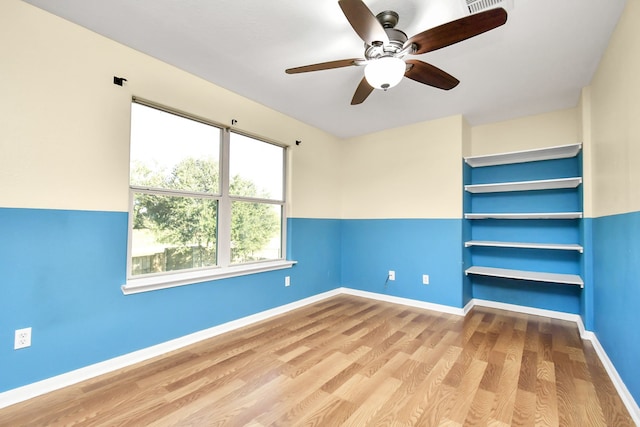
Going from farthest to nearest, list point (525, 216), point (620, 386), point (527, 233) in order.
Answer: point (527, 233), point (525, 216), point (620, 386)

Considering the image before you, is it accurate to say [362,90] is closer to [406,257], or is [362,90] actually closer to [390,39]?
[390,39]

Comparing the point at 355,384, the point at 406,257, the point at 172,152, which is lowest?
the point at 355,384

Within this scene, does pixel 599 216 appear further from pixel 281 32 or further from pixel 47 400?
pixel 47 400

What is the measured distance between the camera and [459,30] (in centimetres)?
157

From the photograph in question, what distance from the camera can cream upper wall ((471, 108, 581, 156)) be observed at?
341cm

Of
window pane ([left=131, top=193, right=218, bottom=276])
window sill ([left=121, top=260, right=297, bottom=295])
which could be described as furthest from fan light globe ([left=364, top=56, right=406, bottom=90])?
window sill ([left=121, top=260, right=297, bottom=295])

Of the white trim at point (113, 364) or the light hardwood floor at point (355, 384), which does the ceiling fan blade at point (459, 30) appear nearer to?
the light hardwood floor at point (355, 384)

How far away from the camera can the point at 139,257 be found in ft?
8.00

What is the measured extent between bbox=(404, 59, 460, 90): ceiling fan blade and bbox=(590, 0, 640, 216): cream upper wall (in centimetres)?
97

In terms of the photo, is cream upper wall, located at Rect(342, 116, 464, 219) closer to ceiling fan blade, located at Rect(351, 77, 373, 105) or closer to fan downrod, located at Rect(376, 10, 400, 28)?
ceiling fan blade, located at Rect(351, 77, 373, 105)

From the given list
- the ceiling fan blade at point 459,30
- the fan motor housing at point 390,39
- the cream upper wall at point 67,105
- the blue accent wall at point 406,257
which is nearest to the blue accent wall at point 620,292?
the blue accent wall at point 406,257

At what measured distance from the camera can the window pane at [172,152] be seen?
246cm

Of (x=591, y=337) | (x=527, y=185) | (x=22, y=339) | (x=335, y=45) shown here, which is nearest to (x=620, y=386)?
(x=591, y=337)

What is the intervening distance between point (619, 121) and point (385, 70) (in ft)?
5.58
